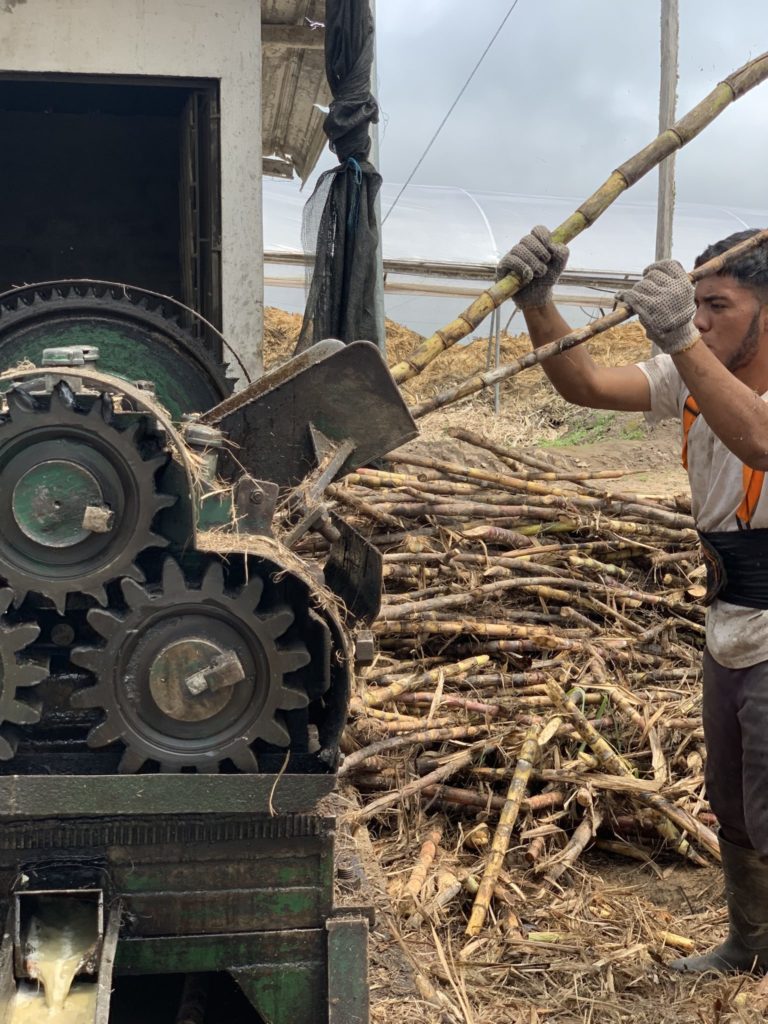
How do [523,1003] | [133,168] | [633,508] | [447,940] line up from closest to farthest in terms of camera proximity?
[523,1003]
[447,940]
[633,508]
[133,168]

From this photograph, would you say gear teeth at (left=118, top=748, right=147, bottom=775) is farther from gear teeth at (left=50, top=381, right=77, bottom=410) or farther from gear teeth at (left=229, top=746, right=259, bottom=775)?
gear teeth at (left=50, top=381, right=77, bottom=410)

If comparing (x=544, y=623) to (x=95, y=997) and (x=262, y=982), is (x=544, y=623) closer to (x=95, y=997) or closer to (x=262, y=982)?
(x=262, y=982)

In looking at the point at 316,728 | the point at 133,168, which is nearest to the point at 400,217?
the point at 133,168

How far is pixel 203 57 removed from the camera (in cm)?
611

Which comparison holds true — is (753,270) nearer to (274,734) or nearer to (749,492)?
(749,492)

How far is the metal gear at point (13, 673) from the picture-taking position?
2.11 metres

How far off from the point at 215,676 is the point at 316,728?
1.22 feet

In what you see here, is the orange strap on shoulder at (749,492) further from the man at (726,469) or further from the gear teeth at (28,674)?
the gear teeth at (28,674)

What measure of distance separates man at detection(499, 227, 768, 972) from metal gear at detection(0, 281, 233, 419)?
3.72 ft

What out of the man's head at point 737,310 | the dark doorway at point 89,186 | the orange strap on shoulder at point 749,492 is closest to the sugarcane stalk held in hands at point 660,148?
the man's head at point 737,310

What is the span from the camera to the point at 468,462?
8680 mm

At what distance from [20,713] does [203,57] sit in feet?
16.3

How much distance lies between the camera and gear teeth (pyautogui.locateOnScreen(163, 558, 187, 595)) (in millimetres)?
2141

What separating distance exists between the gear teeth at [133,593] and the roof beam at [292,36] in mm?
6589
